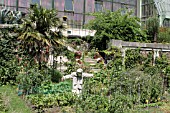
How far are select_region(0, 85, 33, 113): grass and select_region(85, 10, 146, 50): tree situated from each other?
8972mm

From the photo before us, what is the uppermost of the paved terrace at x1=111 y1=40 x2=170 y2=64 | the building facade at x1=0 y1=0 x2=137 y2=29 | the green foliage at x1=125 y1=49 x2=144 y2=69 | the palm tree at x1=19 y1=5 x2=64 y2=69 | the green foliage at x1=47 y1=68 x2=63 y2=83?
the building facade at x1=0 y1=0 x2=137 y2=29

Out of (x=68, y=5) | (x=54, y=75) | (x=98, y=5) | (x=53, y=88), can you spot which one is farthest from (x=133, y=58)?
(x=98, y=5)

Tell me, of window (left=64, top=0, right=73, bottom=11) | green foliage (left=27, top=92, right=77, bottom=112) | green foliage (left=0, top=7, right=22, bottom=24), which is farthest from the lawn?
window (left=64, top=0, right=73, bottom=11)

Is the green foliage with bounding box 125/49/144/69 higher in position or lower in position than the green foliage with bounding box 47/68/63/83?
higher

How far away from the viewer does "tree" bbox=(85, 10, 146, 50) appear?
61.9 feet

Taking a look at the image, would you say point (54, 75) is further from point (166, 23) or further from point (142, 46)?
point (166, 23)

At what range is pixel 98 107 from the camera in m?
8.38

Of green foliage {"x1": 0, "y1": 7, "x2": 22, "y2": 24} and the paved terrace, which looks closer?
green foliage {"x1": 0, "y1": 7, "x2": 22, "y2": 24}

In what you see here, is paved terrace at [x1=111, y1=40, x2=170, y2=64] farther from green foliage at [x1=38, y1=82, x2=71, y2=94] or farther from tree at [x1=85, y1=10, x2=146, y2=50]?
green foliage at [x1=38, y1=82, x2=71, y2=94]

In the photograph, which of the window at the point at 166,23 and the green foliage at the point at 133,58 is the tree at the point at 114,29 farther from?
the window at the point at 166,23

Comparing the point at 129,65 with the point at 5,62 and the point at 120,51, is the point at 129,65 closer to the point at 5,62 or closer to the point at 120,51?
the point at 120,51

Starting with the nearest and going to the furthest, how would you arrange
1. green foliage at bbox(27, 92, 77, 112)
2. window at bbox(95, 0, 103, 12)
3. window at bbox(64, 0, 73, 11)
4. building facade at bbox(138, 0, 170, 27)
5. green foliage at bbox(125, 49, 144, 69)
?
green foliage at bbox(27, 92, 77, 112) < green foliage at bbox(125, 49, 144, 69) < window at bbox(64, 0, 73, 11) < window at bbox(95, 0, 103, 12) < building facade at bbox(138, 0, 170, 27)

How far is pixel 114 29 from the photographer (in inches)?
742

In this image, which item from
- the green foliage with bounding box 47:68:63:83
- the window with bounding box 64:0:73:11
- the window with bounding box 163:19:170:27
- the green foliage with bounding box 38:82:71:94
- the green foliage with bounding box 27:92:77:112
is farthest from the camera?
the window with bounding box 163:19:170:27
